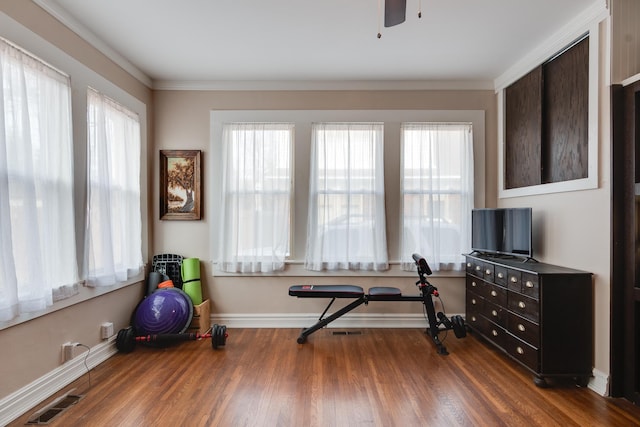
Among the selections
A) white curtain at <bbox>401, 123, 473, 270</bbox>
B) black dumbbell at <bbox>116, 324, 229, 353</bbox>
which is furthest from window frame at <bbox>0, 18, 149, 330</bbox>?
white curtain at <bbox>401, 123, 473, 270</bbox>

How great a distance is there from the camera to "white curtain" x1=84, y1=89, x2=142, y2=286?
2.83 meters

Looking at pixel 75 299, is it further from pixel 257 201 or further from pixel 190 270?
pixel 257 201

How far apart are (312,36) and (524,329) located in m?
3.05

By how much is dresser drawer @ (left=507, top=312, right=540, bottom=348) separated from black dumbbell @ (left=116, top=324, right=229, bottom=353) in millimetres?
2634

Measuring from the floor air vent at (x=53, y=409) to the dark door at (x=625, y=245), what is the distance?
3.86 m

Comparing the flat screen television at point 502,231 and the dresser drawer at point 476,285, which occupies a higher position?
the flat screen television at point 502,231

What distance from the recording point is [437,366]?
289cm

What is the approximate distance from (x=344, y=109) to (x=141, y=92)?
2.30m

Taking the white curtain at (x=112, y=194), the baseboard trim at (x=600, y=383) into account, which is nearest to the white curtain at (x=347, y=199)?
the white curtain at (x=112, y=194)

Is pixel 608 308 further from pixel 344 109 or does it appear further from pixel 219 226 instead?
pixel 219 226

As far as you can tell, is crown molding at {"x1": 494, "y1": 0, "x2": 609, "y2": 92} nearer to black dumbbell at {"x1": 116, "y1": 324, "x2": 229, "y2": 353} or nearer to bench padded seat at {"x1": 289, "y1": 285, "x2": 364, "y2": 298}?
bench padded seat at {"x1": 289, "y1": 285, "x2": 364, "y2": 298}

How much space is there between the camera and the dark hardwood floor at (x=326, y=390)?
215 cm

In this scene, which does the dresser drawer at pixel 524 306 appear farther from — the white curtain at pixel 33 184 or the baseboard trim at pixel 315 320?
the white curtain at pixel 33 184

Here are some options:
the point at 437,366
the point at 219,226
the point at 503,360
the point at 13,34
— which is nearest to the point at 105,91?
the point at 13,34
